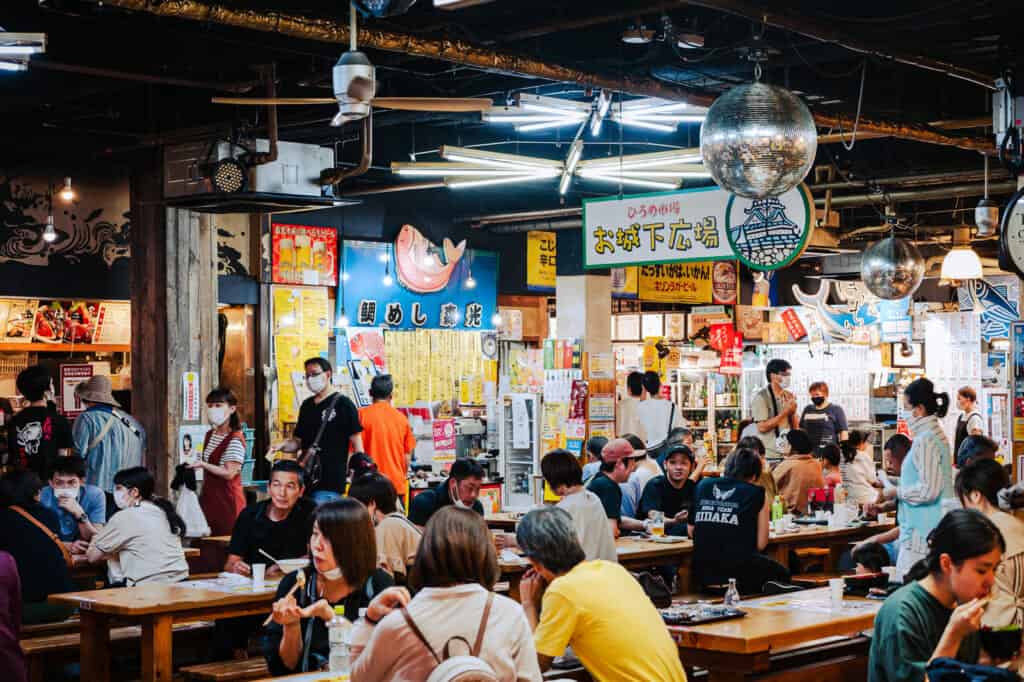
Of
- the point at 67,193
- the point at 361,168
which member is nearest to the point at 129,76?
the point at 361,168

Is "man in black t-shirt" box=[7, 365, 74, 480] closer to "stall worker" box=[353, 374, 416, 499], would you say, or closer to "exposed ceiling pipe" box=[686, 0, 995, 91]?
"stall worker" box=[353, 374, 416, 499]

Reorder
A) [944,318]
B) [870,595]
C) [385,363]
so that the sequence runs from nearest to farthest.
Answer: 1. [870,595]
2. [385,363]
3. [944,318]

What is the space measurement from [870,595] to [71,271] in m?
8.70

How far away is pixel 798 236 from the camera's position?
9500 mm

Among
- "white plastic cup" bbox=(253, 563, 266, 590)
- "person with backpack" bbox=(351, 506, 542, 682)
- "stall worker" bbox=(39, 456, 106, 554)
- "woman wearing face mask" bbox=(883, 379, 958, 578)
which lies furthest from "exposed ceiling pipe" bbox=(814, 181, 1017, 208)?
"person with backpack" bbox=(351, 506, 542, 682)

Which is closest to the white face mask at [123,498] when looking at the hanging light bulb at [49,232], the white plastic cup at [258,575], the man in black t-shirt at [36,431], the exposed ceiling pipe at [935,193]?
the white plastic cup at [258,575]

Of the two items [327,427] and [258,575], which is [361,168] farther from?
[258,575]

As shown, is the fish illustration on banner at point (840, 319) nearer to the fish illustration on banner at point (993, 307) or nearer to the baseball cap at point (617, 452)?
the fish illustration on banner at point (993, 307)

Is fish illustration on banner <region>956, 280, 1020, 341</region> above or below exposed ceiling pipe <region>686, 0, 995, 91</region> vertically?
below

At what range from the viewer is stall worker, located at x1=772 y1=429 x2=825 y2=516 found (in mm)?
11773

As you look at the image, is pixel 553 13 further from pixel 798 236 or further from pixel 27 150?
pixel 27 150

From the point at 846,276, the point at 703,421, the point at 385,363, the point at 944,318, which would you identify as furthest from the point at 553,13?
the point at 846,276

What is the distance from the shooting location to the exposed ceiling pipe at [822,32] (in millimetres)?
7586

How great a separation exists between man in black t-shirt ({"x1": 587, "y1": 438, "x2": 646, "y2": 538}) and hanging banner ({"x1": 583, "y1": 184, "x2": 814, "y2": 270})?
5.56 feet
